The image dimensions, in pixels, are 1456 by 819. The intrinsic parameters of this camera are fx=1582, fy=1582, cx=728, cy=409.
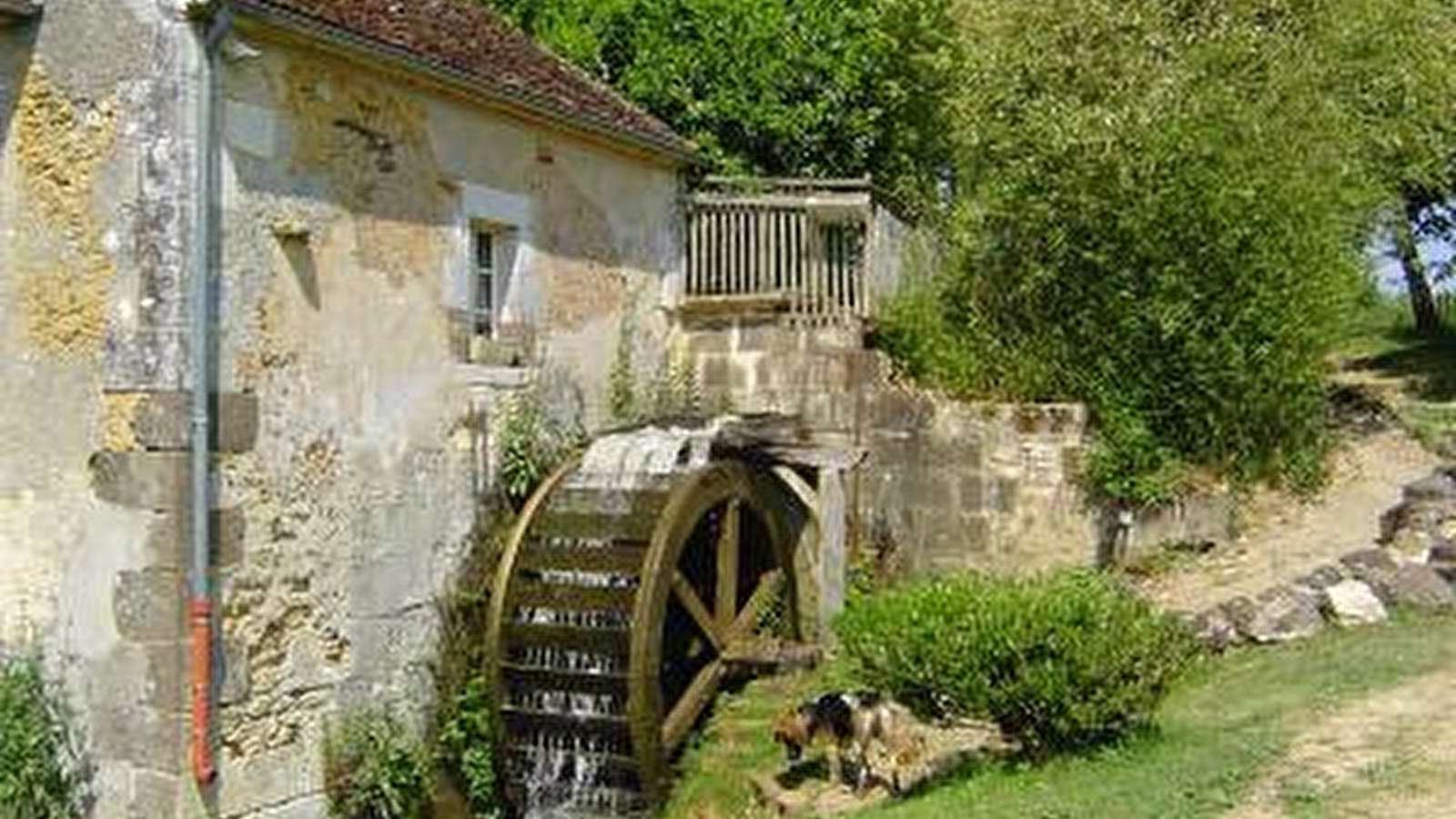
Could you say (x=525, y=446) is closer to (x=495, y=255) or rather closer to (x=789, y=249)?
(x=495, y=255)

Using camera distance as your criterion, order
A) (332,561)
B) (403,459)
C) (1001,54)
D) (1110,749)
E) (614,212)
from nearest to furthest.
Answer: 1. (1110,749)
2. (332,561)
3. (403,459)
4. (614,212)
5. (1001,54)

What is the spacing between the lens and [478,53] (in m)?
10.8

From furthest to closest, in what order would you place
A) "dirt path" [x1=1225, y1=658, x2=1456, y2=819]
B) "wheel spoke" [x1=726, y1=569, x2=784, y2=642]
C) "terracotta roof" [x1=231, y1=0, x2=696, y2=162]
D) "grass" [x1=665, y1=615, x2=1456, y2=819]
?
1. "wheel spoke" [x1=726, y1=569, x2=784, y2=642]
2. "terracotta roof" [x1=231, y1=0, x2=696, y2=162]
3. "grass" [x1=665, y1=615, x2=1456, y2=819]
4. "dirt path" [x1=1225, y1=658, x2=1456, y2=819]

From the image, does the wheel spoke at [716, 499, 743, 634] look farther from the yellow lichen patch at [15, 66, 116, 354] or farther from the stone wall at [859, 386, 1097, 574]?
the yellow lichen patch at [15, 66, 116, 354]

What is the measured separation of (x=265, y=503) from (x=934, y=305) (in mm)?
6134

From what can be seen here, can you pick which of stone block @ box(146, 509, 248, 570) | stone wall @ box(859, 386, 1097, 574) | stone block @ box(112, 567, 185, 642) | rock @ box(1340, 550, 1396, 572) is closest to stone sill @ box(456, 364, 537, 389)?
stone block @ box(146, 509, 248, 570)

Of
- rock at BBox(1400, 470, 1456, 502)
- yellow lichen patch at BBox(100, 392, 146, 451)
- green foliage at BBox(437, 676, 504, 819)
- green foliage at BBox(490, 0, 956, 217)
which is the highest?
green foliage at BBox(490, 0, 956, 217)

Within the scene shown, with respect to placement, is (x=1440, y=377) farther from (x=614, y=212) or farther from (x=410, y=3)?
(x=410, y=3)

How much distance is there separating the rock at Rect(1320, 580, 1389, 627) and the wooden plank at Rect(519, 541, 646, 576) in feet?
14.1

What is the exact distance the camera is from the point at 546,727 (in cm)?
966

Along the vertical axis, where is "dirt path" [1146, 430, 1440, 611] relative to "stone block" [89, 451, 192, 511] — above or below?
below

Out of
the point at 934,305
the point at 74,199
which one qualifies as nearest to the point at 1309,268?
the point at 934,305

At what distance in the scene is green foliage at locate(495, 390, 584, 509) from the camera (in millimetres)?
10625

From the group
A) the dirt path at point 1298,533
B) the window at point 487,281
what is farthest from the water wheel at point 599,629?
the dirt path at point 1298,533
